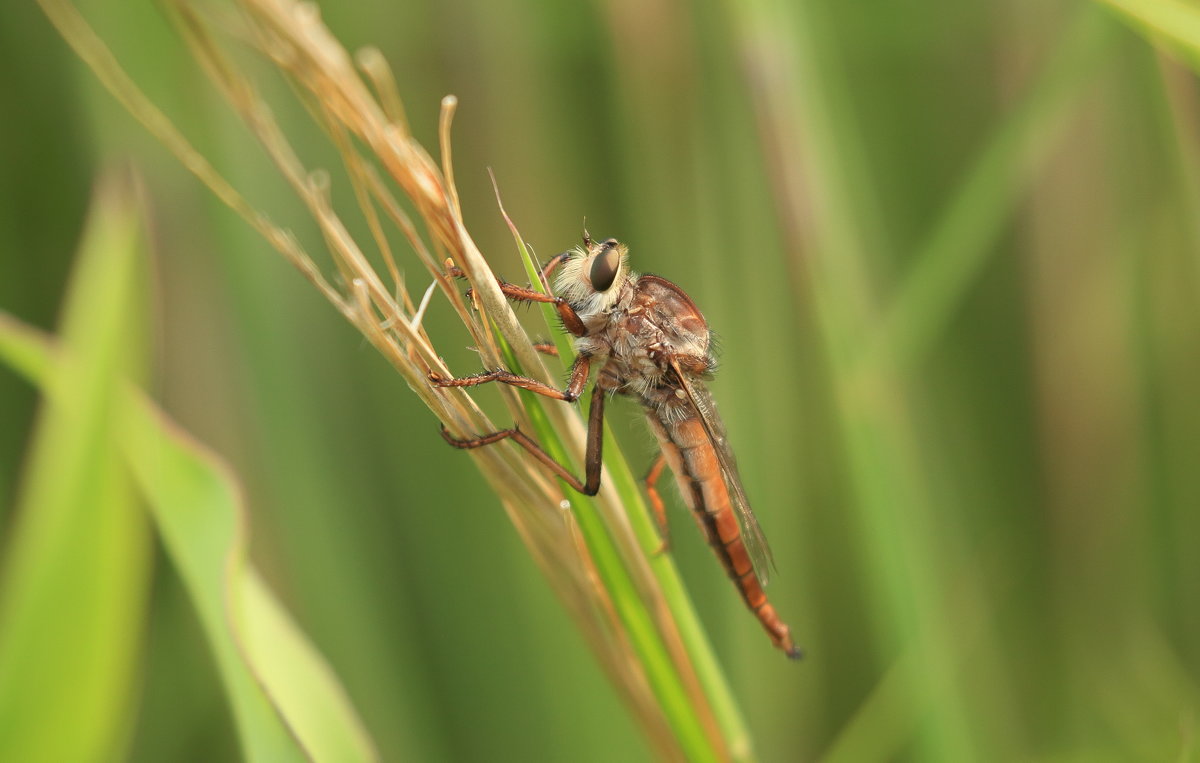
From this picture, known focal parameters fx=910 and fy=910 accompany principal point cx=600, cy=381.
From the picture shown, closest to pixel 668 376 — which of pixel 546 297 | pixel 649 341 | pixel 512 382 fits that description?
pixel 649 341

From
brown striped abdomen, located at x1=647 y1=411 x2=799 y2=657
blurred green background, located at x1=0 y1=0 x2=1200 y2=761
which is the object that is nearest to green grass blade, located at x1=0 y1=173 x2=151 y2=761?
blurred green background, located at x1=0 y1=0 x2=1200 y2=761

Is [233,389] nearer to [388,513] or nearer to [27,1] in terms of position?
[388,513]

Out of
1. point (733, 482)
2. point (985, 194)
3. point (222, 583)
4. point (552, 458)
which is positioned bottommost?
point (222, 583)

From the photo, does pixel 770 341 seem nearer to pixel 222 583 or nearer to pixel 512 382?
pixel 512 382

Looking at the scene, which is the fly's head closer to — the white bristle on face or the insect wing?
the white bristle on face

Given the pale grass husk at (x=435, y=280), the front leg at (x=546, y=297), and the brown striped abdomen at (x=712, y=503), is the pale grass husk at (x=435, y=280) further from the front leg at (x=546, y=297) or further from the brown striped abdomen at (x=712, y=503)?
the brown striped abdomen at (x=712, y=503)

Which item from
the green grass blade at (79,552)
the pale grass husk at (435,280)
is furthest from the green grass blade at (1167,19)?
the green grass blade at (79,552)

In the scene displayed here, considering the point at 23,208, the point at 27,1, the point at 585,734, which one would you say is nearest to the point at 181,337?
the point at 23,208
